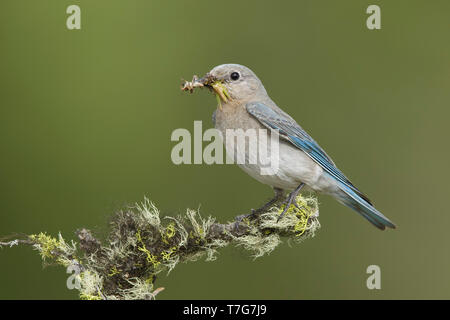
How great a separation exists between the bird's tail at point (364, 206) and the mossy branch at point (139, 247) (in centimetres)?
118

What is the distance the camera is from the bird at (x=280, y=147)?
12.1 ft

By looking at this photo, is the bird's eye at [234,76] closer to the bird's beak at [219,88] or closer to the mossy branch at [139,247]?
the bird's beak at [219,88]

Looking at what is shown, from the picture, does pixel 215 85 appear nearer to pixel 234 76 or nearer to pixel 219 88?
pixel 219 88

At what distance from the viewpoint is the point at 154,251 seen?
257 centimetres

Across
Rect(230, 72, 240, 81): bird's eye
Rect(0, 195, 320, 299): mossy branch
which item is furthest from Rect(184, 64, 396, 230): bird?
Rect(0, 195, 320, 299): mossy branch

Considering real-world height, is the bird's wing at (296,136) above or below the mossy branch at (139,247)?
above

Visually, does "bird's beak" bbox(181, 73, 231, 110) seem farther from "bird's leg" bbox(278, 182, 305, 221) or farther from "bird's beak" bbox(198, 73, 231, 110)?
"bird's leg" bbox(278, 182, 305, 221)

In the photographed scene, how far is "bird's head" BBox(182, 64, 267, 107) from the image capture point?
404 cm

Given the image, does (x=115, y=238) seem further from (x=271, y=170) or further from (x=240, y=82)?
(x=240, y=82)

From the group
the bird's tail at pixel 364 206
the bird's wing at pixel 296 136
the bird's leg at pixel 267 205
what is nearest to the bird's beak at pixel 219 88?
the bird's wing at pixel 296 136

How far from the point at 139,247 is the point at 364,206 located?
1881 millimetres

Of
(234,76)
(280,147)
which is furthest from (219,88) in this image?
(280,147)

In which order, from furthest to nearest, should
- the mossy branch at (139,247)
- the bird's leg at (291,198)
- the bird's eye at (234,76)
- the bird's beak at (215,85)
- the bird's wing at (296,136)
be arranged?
the bird's eye at (234,76), the bird's beak at (215,85), the bird's wing at (296,136), the bird's leg at (291,198), the mossy branch at (139,247)

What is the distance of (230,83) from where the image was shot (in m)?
4.08
